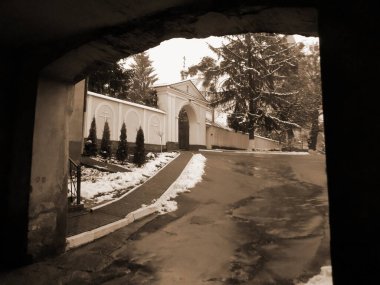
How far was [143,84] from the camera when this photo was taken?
144ft

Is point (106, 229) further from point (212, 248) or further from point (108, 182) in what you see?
point (108, 182)

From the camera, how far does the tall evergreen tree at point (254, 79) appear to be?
1075 inches

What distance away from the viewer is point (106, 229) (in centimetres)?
654

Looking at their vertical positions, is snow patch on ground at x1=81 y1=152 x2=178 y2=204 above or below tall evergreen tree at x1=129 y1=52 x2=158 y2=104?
below

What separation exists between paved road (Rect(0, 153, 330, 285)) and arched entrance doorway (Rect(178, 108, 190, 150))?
18.3 metres

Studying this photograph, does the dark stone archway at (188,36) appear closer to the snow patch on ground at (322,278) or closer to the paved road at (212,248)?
the paved road at (212,248)

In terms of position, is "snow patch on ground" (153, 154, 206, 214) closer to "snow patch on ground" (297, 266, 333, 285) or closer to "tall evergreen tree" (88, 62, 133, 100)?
"snow patch on ground" (297, 266, 333, 285)

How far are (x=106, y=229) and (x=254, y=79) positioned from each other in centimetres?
2373

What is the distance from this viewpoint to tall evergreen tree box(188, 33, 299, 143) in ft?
89.6

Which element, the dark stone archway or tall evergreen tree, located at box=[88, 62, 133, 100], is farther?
tall evergreen tree, located at box=[88, 62, 133, 100]

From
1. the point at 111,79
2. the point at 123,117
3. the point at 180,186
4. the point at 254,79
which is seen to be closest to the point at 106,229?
the point at 180,186

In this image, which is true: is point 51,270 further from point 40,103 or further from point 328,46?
point 328,46

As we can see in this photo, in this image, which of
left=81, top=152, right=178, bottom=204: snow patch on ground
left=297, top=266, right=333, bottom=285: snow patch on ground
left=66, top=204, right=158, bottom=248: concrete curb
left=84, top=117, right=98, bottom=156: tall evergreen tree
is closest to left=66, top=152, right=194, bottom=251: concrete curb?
left=66, top=204, right=158, bottom=248: concrete curb

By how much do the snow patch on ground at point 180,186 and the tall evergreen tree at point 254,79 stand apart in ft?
39.4
